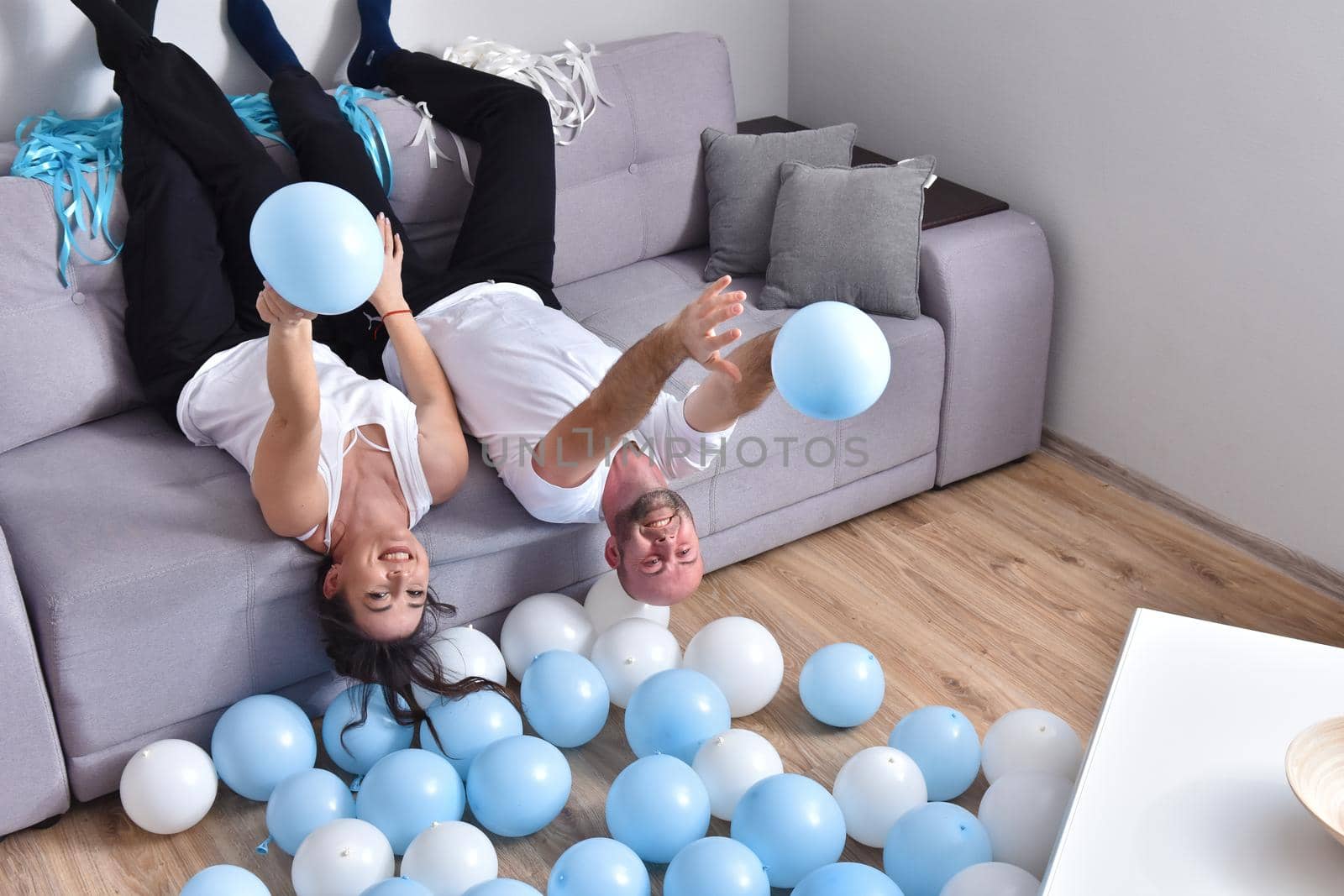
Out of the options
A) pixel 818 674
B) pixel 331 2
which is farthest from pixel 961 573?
pixel 331 2

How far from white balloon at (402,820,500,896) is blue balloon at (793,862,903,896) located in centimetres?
46

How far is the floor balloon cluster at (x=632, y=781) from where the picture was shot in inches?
68.1

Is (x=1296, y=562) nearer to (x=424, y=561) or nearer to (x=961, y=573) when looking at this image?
(x=961, y=573)

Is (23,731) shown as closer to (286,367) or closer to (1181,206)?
(286,367)

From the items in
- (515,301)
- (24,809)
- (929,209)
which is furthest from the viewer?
(929,209)

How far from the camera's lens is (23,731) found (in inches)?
74.8

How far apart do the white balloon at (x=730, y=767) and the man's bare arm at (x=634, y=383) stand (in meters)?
0.53

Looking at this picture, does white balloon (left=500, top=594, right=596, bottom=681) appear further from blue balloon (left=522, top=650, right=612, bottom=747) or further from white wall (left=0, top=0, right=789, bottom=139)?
white wall (left=0, top=0, right=789, bottom=139)

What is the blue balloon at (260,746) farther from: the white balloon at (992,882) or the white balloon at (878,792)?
the white balloon at (992,882)

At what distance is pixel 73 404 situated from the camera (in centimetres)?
233

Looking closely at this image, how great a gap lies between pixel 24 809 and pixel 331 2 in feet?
6.14

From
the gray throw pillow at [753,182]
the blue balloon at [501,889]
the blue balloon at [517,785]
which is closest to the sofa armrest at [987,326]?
the gray throw pillow at [753,182]

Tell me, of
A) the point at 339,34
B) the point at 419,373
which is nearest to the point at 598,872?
the point at 419,373

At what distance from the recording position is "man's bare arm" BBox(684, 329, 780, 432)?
2.01 meters
